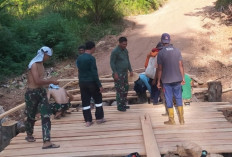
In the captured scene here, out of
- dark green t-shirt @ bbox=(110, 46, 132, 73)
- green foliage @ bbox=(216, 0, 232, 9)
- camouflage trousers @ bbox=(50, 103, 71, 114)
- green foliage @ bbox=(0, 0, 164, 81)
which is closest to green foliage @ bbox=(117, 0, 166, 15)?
green foliage @ bbox=(0, 0, 164, 81)

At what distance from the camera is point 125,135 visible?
4754mm

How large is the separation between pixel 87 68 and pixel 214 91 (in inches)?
135

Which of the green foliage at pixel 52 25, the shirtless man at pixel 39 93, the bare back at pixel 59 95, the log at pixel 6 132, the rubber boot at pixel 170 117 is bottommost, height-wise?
the log at pixel 6 132

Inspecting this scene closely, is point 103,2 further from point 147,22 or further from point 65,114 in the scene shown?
point 65,114

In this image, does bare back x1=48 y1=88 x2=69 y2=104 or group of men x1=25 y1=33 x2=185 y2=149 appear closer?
group of men x1=25 y1=33 x2=185 y2=149

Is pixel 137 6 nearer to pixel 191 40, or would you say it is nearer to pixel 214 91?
pixel 191 40

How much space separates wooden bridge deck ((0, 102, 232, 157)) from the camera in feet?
13.9

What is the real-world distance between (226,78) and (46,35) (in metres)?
7.71

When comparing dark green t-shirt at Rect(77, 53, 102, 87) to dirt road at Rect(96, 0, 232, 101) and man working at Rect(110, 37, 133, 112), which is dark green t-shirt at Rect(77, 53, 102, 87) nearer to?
man working at Rect(110, 37, 133, 112)

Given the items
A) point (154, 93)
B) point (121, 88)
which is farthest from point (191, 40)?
point (121, 88)

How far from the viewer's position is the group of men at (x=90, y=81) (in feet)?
13.9

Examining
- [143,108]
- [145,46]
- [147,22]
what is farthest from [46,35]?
[143,108]

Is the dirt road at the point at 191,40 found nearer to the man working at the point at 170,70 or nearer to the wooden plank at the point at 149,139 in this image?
the man working at the point at 170,70

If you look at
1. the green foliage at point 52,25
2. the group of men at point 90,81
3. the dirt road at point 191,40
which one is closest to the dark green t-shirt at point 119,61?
the group of men at point 90,81
